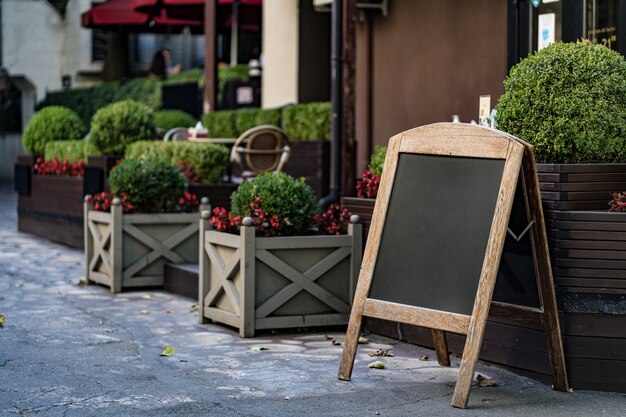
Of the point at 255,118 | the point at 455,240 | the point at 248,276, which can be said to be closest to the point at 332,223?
the point at 248,276

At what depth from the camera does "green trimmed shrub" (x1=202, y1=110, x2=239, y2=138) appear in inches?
596

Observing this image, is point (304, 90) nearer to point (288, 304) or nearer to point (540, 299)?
point (288, 304)

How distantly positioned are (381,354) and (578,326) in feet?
4.44

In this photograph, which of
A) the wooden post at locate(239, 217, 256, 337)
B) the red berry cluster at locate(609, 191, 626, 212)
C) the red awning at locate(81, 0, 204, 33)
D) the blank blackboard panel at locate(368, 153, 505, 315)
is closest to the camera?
the blank blackboard panel at locate(368, 153, 505, 315)

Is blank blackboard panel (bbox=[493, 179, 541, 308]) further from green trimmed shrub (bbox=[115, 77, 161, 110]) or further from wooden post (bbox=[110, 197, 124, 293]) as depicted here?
green trimmed shrub (bbox=[115, 77, 161, 110])

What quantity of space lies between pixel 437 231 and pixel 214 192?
5.85 metres

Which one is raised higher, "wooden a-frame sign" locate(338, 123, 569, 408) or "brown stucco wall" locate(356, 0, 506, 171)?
"brown stucco wall" locate(356, 0, 506, 171)

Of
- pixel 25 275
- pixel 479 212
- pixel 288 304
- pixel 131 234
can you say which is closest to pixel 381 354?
pixel 288 304

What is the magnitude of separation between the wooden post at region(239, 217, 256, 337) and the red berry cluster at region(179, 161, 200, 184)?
4.42 m

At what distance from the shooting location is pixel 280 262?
732cm

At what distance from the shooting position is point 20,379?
6.00 metres

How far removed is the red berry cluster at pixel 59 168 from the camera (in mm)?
13516

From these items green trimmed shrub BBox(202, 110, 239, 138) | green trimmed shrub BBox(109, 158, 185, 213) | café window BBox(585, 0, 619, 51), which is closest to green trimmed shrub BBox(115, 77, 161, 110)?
green trimmed shrub BBox(202, 110, 239, 138)

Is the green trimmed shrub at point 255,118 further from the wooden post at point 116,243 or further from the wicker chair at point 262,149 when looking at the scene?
the wooden post at point 116,243
